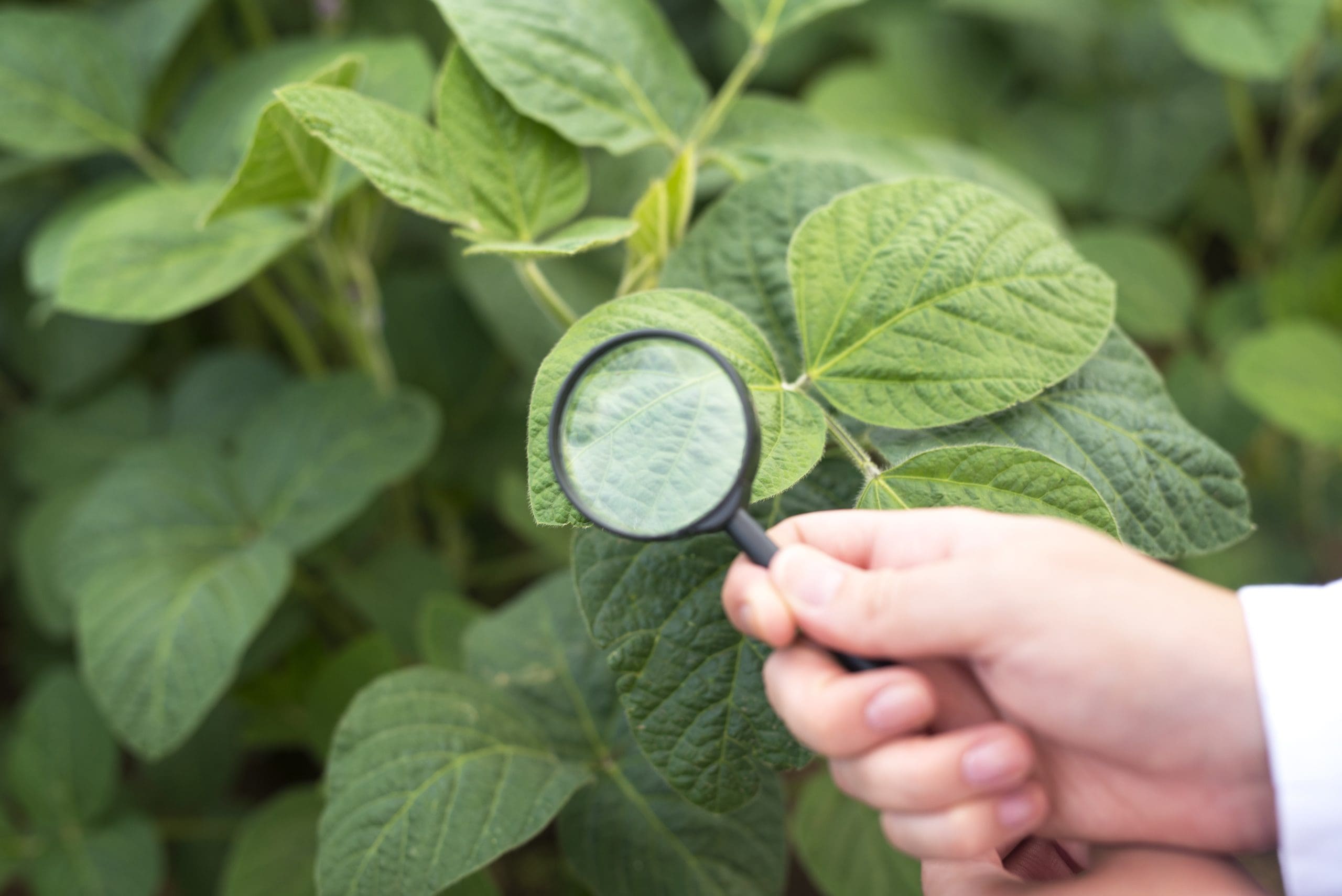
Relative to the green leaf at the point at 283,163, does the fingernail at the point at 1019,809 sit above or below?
below

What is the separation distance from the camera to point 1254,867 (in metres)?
0.63

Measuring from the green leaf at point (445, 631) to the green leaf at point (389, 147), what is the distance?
478 millimetres

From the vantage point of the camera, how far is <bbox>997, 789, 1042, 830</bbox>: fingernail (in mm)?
509

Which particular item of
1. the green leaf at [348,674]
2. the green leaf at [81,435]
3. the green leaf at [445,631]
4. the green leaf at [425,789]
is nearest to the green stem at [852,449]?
the green leaf at [425,789]

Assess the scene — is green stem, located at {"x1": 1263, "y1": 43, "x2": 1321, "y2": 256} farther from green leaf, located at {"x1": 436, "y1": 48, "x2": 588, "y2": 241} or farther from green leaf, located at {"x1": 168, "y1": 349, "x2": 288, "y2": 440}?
green leaf, located at {"x1": 168, "y1": 349, "x2": 288, "y2": 440}

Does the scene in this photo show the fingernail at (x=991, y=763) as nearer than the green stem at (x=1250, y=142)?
Yes

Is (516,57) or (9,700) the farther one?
(9,700)

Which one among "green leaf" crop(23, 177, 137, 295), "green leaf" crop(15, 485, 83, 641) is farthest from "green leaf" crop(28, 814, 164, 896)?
"green leaf" crop(23, 177, 137, 295)

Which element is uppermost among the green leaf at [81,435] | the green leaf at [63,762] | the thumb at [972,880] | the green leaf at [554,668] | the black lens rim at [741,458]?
the black lens rim at [741,458]

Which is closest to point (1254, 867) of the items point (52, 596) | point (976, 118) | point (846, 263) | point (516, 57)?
point (846, 263)

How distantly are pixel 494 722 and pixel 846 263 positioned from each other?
0.48 m

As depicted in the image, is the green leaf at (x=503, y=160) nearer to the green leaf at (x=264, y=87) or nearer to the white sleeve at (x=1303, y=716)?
the green leaf at (x=264, y=87)

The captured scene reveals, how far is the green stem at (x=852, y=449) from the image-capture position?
64 cm

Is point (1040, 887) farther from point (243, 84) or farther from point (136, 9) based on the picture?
point (136, 9)
